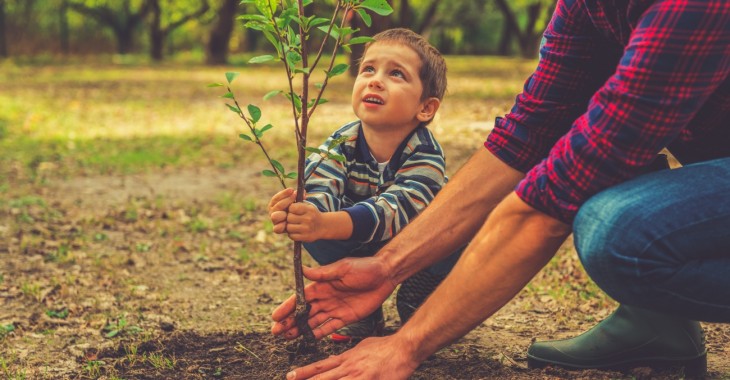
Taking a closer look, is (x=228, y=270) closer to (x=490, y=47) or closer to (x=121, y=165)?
(x=121, y=165)

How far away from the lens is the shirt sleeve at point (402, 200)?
2.65 metres

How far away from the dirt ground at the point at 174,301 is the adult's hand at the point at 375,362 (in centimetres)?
31

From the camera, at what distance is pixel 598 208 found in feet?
6.57

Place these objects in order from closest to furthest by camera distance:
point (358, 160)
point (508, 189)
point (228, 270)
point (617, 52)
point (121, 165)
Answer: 1. point (617, 52)
2. point (508, 189)
3. point (358, 160)
4. point (228, 270)
5. point (121, 165)

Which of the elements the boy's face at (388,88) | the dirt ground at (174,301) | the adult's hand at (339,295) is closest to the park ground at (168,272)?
the dirt ground at (174,301)

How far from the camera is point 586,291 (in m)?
3.62

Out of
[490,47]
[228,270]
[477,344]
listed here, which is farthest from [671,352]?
[490,47]

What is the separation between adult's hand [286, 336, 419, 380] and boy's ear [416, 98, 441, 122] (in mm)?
930

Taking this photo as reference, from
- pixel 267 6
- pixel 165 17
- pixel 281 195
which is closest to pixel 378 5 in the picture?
pixel 267 6

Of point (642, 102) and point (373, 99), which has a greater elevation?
point (642, 102)

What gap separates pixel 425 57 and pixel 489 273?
1.05 meters

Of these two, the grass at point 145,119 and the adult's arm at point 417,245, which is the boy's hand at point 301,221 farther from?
the grass at point 145,119

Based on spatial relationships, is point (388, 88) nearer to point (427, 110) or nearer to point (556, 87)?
point (427, 110)

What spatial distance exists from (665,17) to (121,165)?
611 cm
